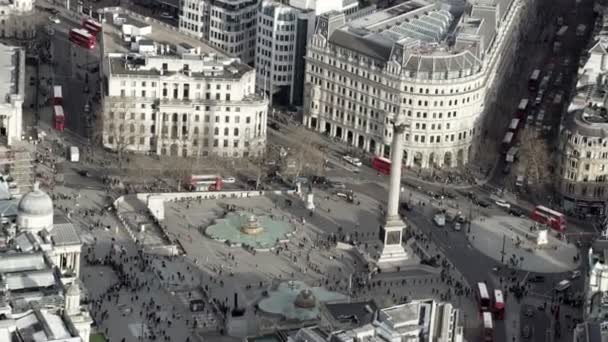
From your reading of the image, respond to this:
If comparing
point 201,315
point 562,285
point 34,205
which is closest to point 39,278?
point 34,205

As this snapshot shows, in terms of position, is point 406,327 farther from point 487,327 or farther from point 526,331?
point 526,331

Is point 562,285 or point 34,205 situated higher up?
point 34,205

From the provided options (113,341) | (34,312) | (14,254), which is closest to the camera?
(34,312)

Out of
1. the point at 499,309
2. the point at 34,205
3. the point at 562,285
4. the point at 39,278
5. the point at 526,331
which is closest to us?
the point at 39,278

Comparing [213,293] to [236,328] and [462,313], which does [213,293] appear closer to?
[236,328]

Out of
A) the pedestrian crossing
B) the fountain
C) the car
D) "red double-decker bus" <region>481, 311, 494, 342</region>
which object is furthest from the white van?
the pedestrian crossing

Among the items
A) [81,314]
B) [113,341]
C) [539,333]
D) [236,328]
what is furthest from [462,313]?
[81,314]
